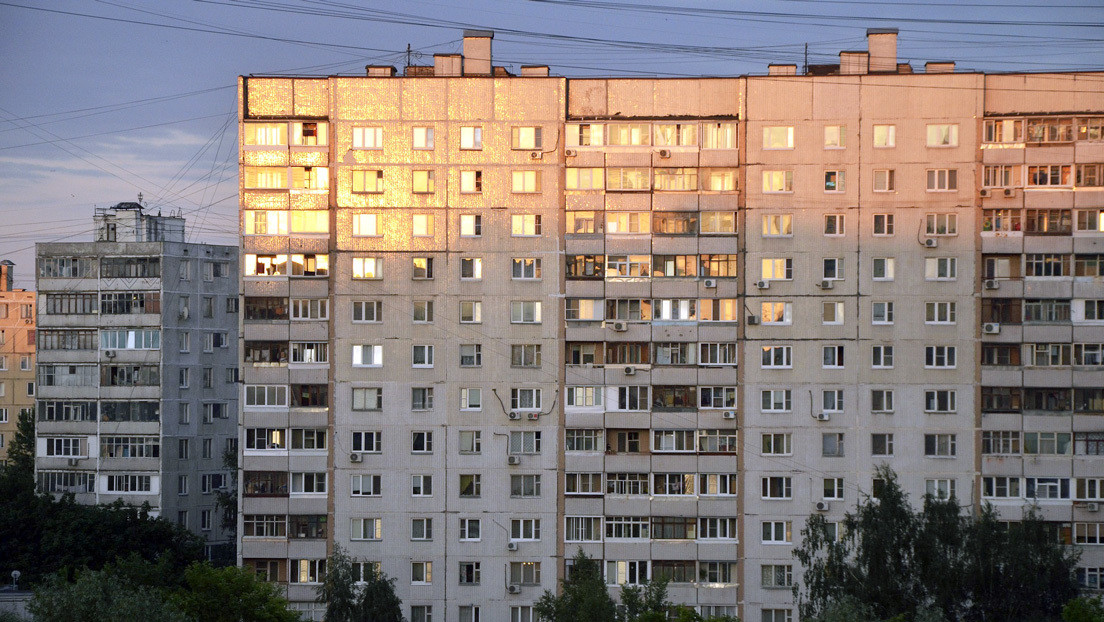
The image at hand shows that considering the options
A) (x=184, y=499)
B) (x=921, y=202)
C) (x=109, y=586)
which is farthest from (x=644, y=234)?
(x=184, y=499)

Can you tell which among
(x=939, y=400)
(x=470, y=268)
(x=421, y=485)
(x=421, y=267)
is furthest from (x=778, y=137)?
(x=421, y=485)

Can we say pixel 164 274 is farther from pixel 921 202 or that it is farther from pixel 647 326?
pixel 921 202

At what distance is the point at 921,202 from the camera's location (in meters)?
57.0

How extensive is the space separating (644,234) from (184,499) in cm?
3433

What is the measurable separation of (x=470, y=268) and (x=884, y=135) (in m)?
19.0

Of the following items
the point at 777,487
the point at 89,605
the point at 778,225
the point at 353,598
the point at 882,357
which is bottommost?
the point at 353,598

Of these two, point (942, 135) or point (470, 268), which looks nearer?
point (942, 135)

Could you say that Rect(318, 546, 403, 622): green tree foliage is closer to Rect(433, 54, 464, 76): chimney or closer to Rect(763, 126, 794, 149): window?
Rect(433, 54, 464, 76): chimney

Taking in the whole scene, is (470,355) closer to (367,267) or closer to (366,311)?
(366,311)

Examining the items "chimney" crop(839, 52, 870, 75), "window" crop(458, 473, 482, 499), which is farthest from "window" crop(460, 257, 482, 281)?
"chimney" crop(839, 52, 870, 75)

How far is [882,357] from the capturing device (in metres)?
56.9

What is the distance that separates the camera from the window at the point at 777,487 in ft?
186

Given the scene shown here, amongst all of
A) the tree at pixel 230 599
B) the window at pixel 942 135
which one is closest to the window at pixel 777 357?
the window at pixel 942 135

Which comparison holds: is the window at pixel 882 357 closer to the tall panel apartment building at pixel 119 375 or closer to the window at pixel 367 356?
the window at pixel 367 356
